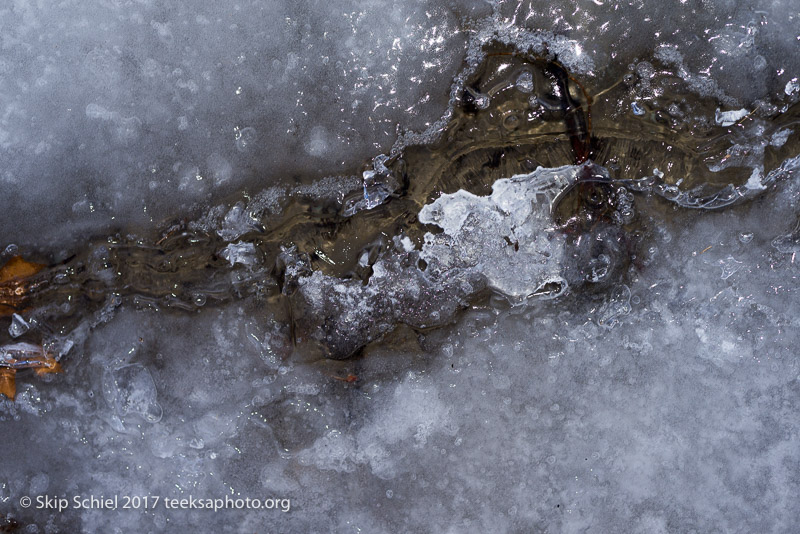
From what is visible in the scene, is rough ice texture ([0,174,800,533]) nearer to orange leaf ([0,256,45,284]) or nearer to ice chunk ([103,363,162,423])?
ice chunk ([103,363,162,423])

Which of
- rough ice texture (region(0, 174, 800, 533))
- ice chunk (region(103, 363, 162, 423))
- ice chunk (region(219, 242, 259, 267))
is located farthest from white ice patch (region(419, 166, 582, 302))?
ice chunk (region(103, 363, 162, 423))

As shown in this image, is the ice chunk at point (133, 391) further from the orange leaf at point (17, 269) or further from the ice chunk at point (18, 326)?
the orange leaf at point (17, 269)

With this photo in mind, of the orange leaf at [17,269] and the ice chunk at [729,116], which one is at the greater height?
the ice chunk at [729,116]

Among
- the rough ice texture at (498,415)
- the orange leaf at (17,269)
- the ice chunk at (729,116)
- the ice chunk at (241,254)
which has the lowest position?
the rough ice texture at (498,415)

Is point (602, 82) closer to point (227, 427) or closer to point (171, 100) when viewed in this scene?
point (171, 100)

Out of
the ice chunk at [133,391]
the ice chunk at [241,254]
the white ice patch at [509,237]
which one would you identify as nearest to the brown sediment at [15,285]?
the ice chunk at [133,391]

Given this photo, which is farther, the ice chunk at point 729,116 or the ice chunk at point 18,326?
the ice chunk at point 18,326

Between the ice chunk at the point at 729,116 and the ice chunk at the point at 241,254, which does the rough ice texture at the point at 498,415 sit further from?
the ice chunk at the point at 729,116

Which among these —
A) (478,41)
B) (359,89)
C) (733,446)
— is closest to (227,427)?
(359,89)
